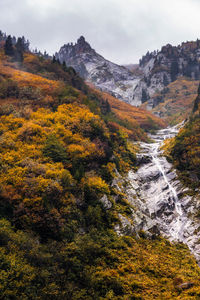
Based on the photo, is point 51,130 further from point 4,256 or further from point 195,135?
point 195,135

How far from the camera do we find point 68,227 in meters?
16.7

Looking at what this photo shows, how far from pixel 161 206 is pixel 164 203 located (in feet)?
2.43

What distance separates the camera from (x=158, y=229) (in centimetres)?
2538

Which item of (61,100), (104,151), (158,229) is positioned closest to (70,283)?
(158,229)

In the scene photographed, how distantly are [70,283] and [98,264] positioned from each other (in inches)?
114

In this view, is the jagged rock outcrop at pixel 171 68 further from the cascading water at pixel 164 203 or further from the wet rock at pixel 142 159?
the cascading water at pixel 164 203

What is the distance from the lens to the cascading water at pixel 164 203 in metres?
25.2

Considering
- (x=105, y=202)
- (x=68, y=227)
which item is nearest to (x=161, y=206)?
(x=105, y=202)

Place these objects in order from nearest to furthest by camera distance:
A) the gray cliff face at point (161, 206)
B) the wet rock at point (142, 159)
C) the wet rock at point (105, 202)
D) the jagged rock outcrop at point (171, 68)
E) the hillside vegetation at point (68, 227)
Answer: the hillside vegetation at point (68, 227) < the wet rock at point (105, 202) < the gray cliff face at point (161, 206) < the wet rock at point (142, 159) < the jagged rock outcrop at point (171, 68)

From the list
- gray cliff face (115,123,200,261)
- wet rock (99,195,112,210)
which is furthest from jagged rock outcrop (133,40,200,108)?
wet rock (99,195,112,210)

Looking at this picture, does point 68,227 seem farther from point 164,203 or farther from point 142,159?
point 142,159

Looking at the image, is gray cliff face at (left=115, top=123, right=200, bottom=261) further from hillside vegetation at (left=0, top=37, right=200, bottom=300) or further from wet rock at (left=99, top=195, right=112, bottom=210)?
wet rock at (left=99, top=195, right=112, bottom=210)

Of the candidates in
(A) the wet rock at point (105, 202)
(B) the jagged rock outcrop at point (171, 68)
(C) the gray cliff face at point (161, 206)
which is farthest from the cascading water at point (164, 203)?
(B) the jagged rock outcrop at point (171, 68)

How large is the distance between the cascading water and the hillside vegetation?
2.45m
